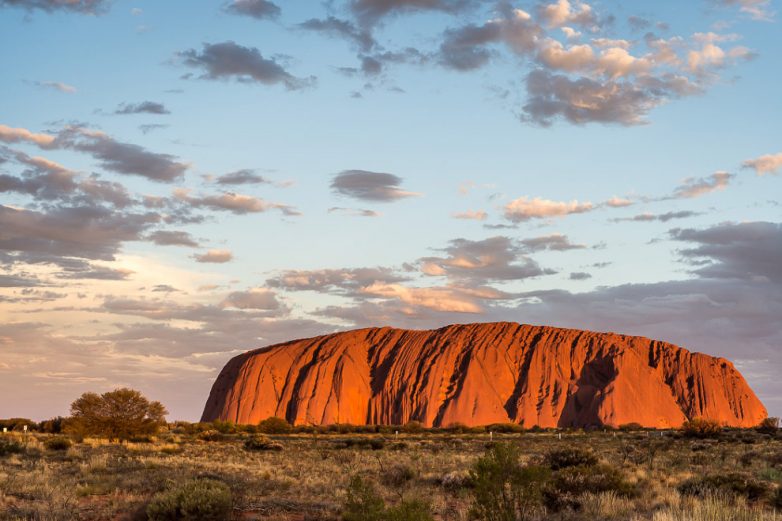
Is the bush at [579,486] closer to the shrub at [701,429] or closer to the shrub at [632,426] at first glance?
the shrub at [701,429]

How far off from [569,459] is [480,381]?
7219 centimetres

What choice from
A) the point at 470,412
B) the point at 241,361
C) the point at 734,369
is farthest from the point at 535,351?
the point at 241,361

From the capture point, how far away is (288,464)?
993 inches

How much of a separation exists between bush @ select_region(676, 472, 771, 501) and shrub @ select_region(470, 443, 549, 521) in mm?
6039

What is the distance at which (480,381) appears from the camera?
90938 millimetres

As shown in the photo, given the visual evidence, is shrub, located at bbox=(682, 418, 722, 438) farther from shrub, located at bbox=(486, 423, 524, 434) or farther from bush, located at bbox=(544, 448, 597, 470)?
bush, located at bbox=(544, 448, 597, 470)

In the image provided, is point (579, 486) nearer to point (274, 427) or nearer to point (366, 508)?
point (366, 508)

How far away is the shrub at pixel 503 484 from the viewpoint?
938 centimetres

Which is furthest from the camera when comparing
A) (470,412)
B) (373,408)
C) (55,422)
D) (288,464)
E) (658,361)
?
(658,361)

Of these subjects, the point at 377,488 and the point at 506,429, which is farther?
the point at 506,429

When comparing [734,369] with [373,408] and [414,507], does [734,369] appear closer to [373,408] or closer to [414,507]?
[373,408]

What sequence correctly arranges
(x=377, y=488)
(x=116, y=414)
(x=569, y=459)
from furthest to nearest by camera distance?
(x=116, y=414) < (x=569, y=459) < (x=377, y=488)

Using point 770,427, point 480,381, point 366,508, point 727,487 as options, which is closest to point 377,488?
point 727,487

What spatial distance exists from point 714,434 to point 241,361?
2698 inches
